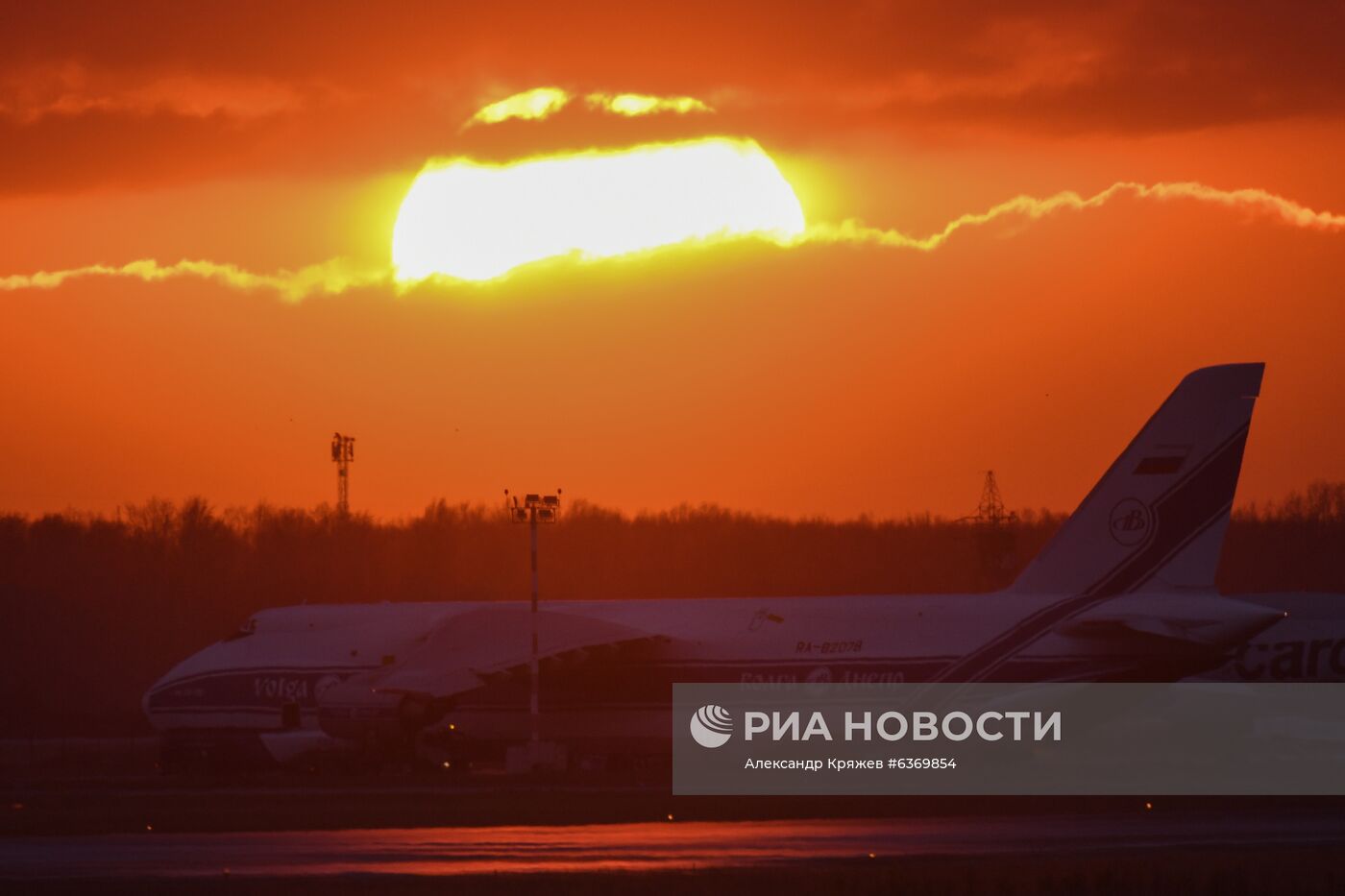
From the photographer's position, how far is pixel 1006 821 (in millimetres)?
25766

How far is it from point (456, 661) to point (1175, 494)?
13629 millimetres

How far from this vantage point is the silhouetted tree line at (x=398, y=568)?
79.2 metres

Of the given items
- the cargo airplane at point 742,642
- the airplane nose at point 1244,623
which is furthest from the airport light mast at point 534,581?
the airplane nose at point 1244,623

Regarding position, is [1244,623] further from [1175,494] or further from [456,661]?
[456,661]

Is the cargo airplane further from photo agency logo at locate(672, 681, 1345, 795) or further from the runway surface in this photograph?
the runway surface

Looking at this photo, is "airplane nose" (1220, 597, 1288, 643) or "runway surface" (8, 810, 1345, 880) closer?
"runway surface" (8, 810, 1345, 880)

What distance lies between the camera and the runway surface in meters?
20.9

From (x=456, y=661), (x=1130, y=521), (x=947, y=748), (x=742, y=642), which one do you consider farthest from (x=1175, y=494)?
(x=456, y=661)

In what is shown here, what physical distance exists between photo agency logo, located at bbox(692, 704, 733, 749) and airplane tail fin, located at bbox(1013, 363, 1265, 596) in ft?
23.0

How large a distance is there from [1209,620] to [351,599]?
63118 millimetres

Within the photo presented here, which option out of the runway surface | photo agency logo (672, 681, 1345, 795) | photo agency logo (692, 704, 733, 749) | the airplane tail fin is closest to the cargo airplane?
the airplane tail fin

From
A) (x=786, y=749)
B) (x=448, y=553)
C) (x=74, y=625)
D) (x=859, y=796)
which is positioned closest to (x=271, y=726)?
(x=786, y=749)

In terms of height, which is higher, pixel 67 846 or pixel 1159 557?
pixel 1159 557

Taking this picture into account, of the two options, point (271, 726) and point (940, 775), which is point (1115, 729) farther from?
point (271, 726)
